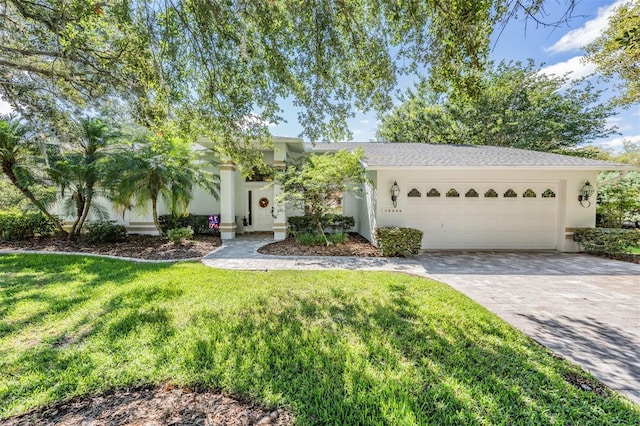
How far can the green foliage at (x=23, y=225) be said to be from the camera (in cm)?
993

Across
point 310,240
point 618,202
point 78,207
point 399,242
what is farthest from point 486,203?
point 78,207

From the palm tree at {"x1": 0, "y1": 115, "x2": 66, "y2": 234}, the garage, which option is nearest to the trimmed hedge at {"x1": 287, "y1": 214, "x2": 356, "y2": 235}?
the garage

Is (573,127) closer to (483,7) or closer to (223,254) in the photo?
(483,7)

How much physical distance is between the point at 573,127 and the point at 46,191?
26.7 m

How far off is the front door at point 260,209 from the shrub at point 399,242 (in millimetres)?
6723

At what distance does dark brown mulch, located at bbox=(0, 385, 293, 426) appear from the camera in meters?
2.15

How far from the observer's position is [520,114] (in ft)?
55.2

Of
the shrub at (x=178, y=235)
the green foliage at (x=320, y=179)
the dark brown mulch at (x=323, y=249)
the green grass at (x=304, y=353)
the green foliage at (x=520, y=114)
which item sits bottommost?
the green grass at (x=304, y=353)

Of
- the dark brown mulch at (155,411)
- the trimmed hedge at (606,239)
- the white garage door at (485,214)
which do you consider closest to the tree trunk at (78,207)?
the dark brown mulch at (155,411)

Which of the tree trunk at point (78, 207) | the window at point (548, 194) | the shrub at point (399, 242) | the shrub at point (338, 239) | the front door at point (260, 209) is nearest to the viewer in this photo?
the shrub at point (399, 242)

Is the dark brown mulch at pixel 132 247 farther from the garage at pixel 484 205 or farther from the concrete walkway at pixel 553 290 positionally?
the garage at pixel 484 205

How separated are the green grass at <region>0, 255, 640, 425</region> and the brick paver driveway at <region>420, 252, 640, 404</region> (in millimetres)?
387

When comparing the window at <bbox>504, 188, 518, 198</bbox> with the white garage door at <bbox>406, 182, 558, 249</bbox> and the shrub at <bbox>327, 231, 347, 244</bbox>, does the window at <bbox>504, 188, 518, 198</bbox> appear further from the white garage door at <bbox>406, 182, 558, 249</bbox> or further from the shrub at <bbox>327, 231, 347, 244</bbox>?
the shrub at <bbox>327, 231, 347, 244</bbox>

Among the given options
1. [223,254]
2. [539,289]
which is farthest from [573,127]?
[223,254]
